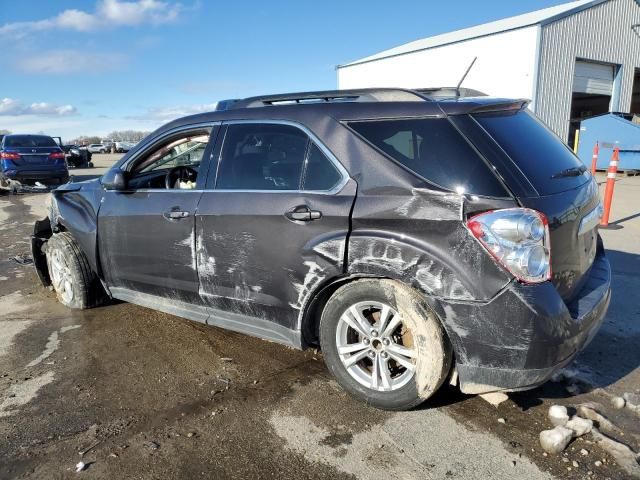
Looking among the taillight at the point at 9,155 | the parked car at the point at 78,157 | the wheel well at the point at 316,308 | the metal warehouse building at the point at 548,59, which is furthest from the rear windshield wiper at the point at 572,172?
the parked car at the point at 78,157

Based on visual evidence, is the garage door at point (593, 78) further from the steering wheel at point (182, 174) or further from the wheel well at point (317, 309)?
the wheel well at point (317, 309)

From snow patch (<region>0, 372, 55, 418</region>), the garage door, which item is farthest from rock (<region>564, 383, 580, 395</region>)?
the garage door

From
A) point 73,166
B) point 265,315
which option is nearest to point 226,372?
point 265,315

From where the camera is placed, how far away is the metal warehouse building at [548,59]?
18.5 meters

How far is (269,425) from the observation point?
2.74 metres

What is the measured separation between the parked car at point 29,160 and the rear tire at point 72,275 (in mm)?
11437

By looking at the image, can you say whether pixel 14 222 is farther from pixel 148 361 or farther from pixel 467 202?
pixel 467 202

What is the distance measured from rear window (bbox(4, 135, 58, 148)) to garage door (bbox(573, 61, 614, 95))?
20.3 metres

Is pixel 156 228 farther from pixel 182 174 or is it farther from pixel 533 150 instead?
pixel 533 150

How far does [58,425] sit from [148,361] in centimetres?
86

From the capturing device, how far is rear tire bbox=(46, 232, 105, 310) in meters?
4.36

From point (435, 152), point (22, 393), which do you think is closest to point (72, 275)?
point (22, 393)

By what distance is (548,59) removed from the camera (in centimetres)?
1864

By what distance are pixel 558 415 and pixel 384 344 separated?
101 cm
